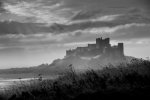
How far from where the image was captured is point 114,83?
1398 centimetres

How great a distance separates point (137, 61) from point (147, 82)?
241 inches

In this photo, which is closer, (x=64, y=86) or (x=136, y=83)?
(x=136, y=83)

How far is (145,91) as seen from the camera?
11852 mm

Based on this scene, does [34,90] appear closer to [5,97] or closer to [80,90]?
[5,97]

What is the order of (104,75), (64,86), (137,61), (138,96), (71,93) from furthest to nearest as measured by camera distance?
(137,61)
(104,75)
(64,86)
(71,93)
(138,96)

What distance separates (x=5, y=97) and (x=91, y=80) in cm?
498

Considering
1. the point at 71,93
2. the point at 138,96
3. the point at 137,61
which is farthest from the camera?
the point at 137,61

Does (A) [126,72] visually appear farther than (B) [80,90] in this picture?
Yes

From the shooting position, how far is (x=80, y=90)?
13391 mm

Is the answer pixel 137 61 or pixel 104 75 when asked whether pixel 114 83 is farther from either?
pixel 137 61

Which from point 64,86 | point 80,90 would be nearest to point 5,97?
point 64,86

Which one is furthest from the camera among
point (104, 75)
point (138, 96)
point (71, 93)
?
point (104, 75)

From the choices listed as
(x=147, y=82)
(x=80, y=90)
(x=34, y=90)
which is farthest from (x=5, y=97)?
(x=147, y=82)

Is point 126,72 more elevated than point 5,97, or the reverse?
point 126,72
